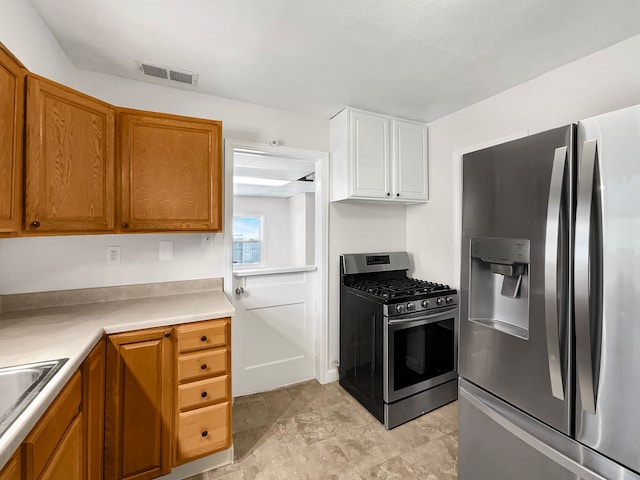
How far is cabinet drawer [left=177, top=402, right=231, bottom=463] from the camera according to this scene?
5.48 feet

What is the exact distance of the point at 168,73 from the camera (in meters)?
Result: 1.98

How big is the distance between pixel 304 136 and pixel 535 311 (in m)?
2.13

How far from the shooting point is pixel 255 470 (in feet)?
5.88

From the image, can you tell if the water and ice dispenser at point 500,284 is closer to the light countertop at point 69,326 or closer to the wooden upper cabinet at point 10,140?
the light countertop at point 69,326

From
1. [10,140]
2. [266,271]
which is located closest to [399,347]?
[266,271]

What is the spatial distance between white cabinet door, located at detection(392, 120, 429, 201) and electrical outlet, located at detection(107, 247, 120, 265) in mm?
2186

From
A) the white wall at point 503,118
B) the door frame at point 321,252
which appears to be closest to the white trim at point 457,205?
the white wall at point 503,118

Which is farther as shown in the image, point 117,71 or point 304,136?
point 304,136

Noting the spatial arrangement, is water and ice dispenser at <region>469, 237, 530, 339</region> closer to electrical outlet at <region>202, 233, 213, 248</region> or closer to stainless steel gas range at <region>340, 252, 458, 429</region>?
stainless steel gas range at <region>340, 252, 458, 429</region>

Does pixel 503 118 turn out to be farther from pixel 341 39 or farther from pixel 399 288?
pixel 399 288

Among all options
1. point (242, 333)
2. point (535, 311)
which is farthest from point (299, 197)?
point (535, 311)

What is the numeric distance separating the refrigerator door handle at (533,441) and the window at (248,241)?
18.2 feet

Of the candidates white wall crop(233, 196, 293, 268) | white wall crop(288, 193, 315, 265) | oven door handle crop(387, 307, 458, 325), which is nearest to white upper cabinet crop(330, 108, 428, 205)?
oven door handle crop(387, 307, 458, 325)

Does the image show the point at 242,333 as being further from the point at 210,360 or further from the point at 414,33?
the point at 414,33
